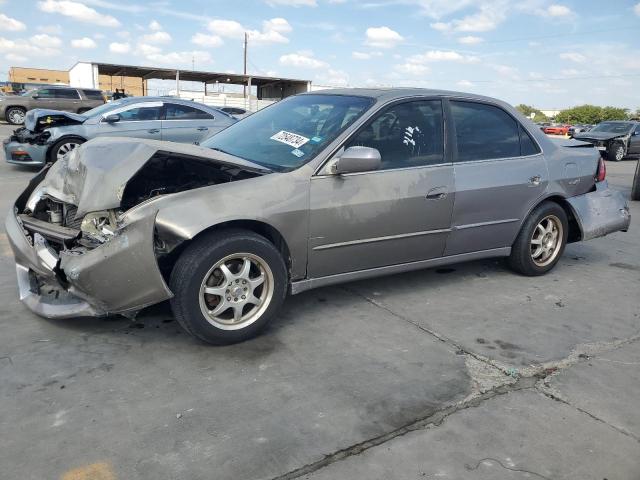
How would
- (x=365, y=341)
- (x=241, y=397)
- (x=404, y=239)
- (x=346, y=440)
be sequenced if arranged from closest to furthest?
1. (x=346, y=440)
2. (x=241, y=397)
3. (x=365, y=341)
4. (x=404, y=239)

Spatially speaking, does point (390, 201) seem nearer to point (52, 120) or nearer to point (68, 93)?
point (52, 120)

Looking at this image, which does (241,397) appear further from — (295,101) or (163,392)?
(295,101)

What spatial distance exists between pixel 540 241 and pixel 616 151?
671 inches

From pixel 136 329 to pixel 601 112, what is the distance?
220ft

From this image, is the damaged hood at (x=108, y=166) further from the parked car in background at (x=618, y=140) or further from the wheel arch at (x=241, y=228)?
the parked car in background at (x=618, y=140)

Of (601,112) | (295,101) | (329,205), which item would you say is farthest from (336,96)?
(601,112)

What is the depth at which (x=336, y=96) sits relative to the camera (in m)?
4.25

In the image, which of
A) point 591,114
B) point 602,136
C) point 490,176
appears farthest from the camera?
point 591,114

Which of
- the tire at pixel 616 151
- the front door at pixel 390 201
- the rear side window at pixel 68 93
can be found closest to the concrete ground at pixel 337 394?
the front door at pixel 390 201

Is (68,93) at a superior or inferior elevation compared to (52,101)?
superior

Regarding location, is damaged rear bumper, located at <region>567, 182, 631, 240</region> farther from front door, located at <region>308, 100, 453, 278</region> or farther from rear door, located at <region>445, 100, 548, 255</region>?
front door, located at <region>308, 100, 453, 278</region>

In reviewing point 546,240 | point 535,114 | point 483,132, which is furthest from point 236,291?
point 535,114

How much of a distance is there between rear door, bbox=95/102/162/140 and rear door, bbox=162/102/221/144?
0.14 m

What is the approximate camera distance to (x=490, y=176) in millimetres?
4340
